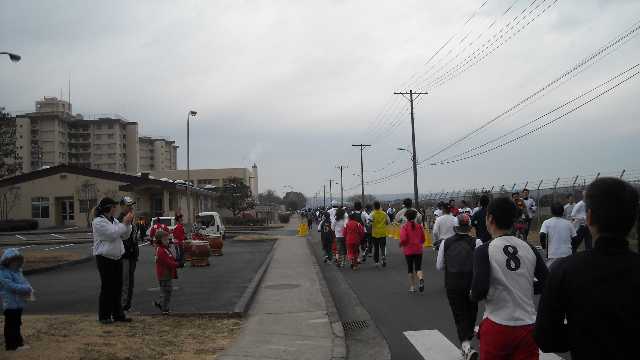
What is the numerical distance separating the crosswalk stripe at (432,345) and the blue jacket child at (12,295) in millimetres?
4679

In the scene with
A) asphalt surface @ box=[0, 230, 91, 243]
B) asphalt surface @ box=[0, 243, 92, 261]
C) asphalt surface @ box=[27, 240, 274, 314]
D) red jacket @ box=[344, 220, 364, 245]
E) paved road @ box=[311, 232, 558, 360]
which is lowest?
paved road @ box=[311, 232, 558, 360]

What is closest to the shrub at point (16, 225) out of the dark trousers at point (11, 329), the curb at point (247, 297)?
the curb at point (247, 297)

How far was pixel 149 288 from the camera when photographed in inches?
518

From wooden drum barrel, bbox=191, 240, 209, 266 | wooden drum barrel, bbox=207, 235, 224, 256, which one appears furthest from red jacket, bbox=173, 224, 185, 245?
wooden drum barrel, bbox=207, 235, 224, 256

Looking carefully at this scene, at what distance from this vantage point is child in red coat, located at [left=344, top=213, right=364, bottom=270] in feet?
52.8

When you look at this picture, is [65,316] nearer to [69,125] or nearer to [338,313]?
[338,313]

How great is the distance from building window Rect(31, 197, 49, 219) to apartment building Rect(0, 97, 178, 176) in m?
56.3

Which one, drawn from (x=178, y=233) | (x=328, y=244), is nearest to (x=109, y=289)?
(x=178, y=233)

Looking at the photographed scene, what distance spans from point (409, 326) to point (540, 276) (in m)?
4.53

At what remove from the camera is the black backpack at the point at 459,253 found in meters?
6.49

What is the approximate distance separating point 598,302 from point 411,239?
29.8 ft

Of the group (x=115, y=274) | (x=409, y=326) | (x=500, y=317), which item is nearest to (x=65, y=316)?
(x=115, y=274)

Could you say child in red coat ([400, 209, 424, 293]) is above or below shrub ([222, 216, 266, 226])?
above

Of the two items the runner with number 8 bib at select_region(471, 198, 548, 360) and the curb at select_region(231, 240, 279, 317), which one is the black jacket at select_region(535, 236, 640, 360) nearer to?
the runner with number 8 bib at select_region(471, 198, 548, 360)
